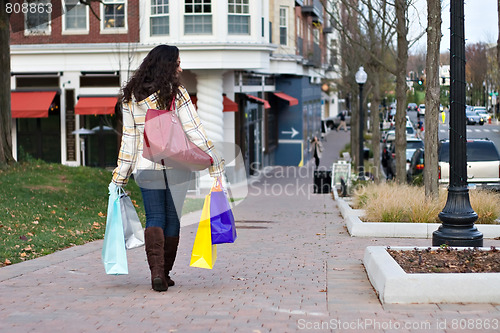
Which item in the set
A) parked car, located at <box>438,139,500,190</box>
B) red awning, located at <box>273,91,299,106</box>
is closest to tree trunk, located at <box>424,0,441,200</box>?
parked car, located at <box>438,139,500,190</box>

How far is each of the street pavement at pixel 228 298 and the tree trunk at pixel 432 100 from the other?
2.13 m

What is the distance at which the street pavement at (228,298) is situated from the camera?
17.7ft

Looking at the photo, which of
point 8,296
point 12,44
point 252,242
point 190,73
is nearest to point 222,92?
point 190,73

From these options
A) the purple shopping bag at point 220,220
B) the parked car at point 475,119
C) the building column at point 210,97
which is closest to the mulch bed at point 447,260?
the purple shopping bag at point 220,220

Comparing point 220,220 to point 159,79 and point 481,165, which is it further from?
point 481,165

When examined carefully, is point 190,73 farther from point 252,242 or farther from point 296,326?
point 296,326

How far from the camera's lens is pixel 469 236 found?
28.1ft

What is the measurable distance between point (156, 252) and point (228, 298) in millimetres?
673

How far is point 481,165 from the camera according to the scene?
1945 centimetres

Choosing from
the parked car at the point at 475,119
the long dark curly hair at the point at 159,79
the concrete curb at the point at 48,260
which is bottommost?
the concrete curb at the point at 48,260

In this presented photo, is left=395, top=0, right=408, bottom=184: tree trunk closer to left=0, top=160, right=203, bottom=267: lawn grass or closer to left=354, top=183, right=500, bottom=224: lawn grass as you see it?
left=0, top=160, right=203, bottom=267: lawn grass

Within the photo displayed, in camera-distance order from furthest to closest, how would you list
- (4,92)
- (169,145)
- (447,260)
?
(4,92)
(447,260)
(169,145)

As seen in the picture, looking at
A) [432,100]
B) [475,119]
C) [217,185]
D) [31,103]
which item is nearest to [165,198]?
[217,185]

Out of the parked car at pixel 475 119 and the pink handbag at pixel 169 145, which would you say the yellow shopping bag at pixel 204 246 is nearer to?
the pink handbag at pixel 169 145
